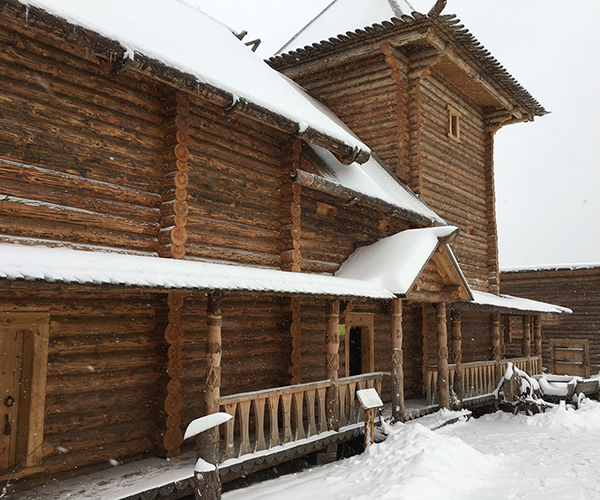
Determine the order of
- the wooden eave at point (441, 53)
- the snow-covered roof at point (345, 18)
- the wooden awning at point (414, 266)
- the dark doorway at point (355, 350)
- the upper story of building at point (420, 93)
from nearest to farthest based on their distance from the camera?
the wooden awning at point (414, 266)
the dark doorway at point (355, 350)
the wooden eave at point (441, 53)
the upper story of building at point (420, 93)
the snow-covered roof at point (345, 18)

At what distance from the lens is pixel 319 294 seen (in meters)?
8.34

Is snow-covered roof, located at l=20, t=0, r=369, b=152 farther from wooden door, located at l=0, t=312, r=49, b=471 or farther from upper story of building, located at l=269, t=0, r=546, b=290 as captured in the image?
upper story of building, located at l=269, t=0, r=546, b=290

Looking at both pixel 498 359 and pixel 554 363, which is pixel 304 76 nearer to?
pixel 498 359

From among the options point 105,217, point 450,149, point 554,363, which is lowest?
point 554,363

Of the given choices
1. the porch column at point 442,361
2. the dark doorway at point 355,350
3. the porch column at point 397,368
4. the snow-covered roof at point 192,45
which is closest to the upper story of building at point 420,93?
the porch column at point 442,361

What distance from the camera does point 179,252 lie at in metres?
7.87

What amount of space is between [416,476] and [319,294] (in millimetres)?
2872

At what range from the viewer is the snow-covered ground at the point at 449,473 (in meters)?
6.85

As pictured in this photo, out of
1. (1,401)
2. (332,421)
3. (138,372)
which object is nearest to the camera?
(1,401)

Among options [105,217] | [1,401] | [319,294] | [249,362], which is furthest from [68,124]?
[249,362]

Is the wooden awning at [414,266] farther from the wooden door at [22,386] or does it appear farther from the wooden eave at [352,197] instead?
the wooden door at [22,386]

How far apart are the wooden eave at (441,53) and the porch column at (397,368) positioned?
752cm

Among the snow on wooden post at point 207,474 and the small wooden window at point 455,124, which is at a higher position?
the small wooden window at point 455,124

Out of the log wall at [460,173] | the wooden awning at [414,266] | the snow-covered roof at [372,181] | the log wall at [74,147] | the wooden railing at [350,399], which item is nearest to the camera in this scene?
the log wall at [74,147]
